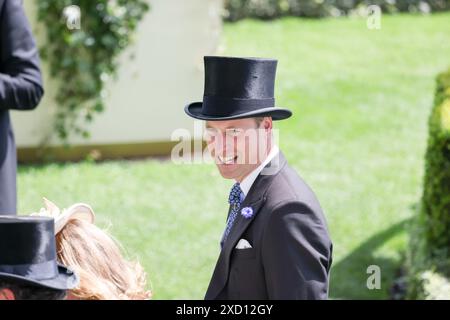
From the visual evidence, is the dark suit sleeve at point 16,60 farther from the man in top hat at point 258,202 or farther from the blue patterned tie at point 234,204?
the blue patterned tie at point 234,204

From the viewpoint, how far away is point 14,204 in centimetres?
436

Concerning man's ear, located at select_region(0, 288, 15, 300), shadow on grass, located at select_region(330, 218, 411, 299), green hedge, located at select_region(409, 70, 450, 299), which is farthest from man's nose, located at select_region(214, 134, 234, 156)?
shadow on grass, located at select_region(330, 218, 411, 299)

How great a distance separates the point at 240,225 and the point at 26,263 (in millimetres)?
719

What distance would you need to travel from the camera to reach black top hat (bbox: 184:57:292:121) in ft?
9.96

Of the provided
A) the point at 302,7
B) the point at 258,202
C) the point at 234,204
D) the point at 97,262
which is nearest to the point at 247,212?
the point at 258,202

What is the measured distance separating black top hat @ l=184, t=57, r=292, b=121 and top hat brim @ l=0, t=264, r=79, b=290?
643mm

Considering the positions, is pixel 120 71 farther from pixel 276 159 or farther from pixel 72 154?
pixel 276 159

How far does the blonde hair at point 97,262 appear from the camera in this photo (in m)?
3.20

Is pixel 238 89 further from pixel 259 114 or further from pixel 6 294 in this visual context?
pixel 6 294

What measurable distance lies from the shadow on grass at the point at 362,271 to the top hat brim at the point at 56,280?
3.97m

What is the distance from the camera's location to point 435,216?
242 inches

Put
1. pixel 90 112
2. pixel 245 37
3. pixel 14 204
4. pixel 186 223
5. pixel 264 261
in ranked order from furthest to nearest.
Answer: pixel 245 37 < pixel 90 112 < pixel 186 223 < pixel 14 204 < pixel 264 261
